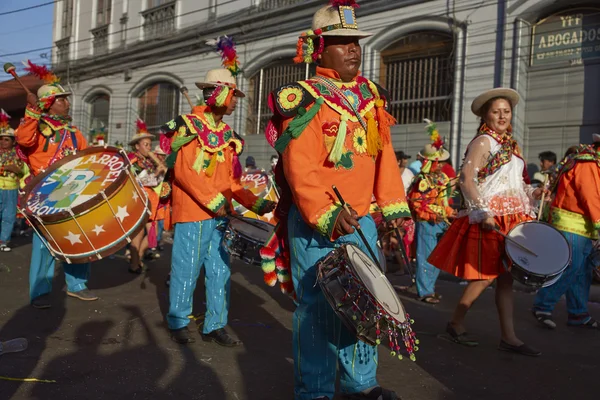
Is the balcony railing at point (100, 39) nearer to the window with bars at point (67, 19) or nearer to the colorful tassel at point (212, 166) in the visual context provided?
the window with bars at point (67, 19)

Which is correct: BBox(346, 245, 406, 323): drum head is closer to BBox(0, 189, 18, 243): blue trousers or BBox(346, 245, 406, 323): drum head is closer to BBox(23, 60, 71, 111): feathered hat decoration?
BBox(23, 60, 71, 111): feathered hat decoration

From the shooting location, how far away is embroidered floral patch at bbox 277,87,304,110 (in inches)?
114

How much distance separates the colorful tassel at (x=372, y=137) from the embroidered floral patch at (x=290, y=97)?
397 mm

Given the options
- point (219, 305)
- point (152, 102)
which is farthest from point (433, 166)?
point (152, 102)

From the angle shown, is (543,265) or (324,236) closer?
(324,236)

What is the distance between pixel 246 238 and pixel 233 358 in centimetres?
87

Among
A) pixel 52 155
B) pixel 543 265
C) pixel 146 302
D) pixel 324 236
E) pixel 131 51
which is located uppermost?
pixel 131 51

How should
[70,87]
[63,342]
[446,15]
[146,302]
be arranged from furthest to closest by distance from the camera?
[70,87] < [446,15] < [146,302] < [63,342]

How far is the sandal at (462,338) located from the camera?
462 centimetres

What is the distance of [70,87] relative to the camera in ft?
79.8

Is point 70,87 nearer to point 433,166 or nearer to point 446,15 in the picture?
point 446,15

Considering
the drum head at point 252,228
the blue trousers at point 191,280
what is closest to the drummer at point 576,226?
the drum head at point 252,228

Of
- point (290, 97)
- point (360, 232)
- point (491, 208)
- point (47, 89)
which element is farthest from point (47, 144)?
point (491, 208)

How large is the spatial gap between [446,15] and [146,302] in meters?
9.44
